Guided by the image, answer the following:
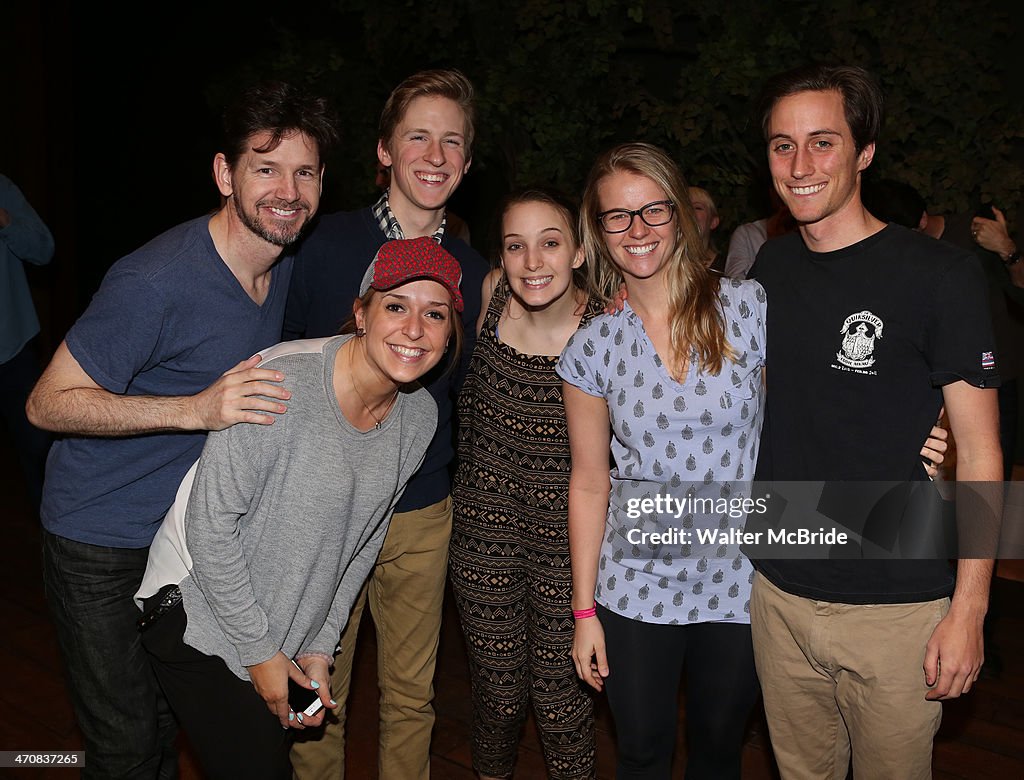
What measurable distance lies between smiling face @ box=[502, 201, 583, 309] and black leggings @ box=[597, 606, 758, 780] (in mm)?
810

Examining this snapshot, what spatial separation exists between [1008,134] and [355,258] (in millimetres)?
2808

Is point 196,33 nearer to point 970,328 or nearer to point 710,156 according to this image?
point 710,156

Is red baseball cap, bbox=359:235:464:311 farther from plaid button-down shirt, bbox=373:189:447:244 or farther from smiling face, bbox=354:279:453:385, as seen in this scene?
plaid button-down shirt, bbox=373:189:447:244

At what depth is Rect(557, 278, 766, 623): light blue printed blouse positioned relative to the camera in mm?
1922

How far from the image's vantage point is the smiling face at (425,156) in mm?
2324

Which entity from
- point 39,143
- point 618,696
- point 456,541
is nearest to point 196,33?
point 39,143

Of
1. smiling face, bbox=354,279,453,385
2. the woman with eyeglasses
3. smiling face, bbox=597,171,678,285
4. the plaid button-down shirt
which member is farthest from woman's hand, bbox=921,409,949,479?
the plaid button-down shirt

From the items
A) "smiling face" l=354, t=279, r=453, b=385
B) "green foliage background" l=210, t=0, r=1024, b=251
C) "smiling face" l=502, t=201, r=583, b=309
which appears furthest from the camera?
"green foliage background" l=210, t=0, r=1024, b=251

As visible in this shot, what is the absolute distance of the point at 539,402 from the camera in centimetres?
220

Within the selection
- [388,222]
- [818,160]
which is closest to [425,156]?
[388,222]

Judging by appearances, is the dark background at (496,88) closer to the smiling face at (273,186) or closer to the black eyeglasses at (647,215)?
the black eyeglasses at (647,215)

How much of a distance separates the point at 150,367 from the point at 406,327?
0.57 meters

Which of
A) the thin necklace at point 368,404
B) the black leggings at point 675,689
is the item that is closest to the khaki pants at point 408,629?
the thin necklace at point 368,404

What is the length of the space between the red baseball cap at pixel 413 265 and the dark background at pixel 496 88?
2.44 m
